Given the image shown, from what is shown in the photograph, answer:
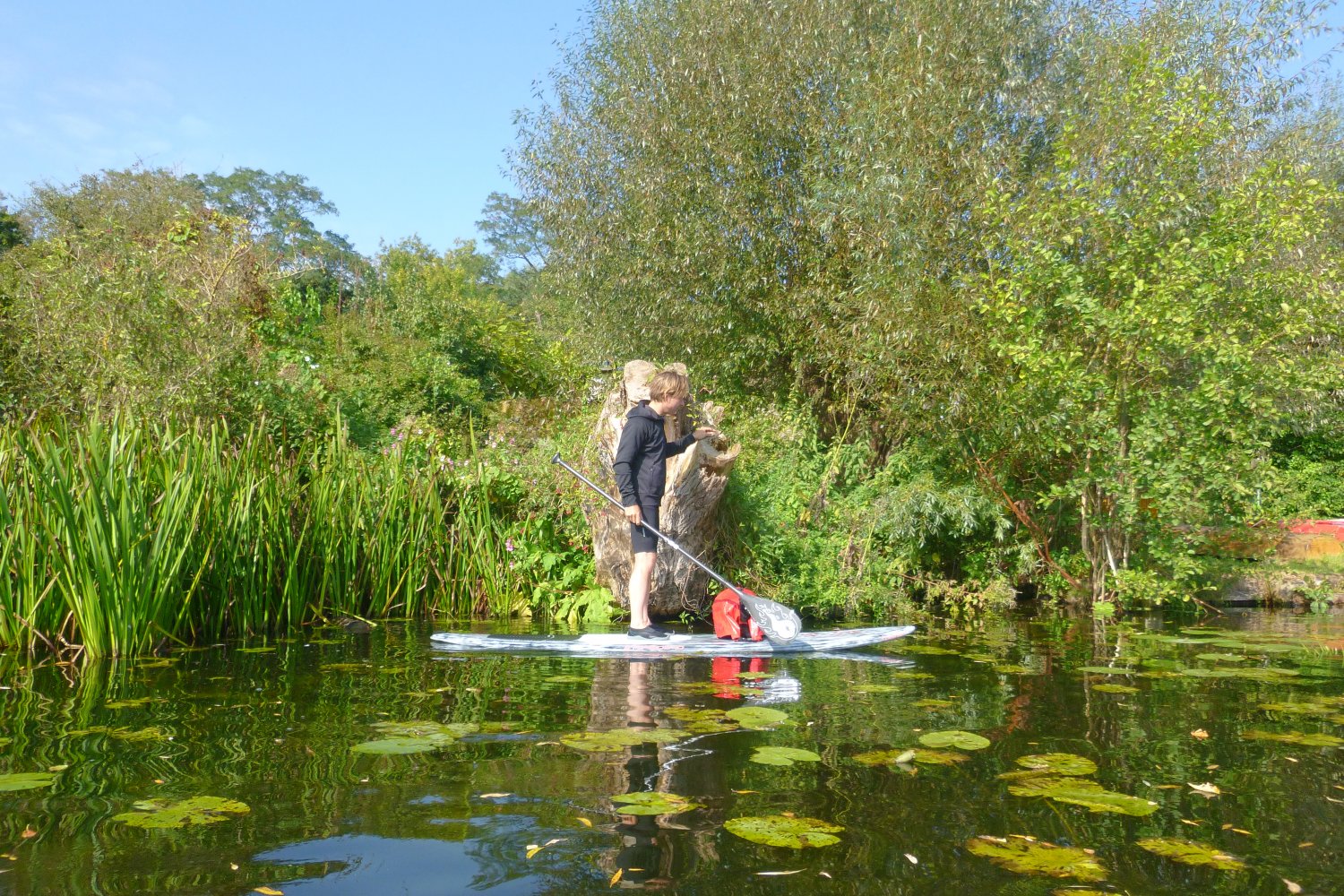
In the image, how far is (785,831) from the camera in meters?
2.61

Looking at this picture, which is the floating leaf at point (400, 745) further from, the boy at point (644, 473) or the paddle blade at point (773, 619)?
the paddle blade at point (773, 619)

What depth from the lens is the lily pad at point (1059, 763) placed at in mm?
3268

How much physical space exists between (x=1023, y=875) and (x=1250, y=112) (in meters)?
11.5

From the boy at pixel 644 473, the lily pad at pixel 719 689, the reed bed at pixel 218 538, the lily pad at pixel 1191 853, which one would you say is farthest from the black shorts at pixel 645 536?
the lily pad at pixel 1191 853

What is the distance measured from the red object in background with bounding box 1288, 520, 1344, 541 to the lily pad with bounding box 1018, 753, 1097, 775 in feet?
26.4

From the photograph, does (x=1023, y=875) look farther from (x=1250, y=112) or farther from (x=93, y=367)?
(x=1250, y=112)

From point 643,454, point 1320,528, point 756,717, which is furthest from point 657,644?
point 1320,528

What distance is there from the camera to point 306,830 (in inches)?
104

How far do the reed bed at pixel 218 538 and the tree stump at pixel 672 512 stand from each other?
1.05 m

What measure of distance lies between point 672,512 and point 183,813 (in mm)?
5141

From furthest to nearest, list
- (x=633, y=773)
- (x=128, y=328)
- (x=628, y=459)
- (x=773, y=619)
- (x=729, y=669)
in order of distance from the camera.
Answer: (x=128, y=328) < (x=628, y=459) < (x=773, y=619) < (x=729, y=669) < (x=633, y=773)

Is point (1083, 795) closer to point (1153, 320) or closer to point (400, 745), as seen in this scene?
point (400, 745)

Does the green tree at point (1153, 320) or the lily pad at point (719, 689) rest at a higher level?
the green tree at point (1153, 320)

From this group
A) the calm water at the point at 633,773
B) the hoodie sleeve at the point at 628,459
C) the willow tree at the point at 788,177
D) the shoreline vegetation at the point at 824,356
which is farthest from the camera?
the willow tree at the point at 788,177
